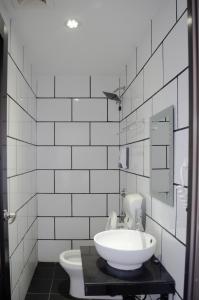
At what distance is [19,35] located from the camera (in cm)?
192

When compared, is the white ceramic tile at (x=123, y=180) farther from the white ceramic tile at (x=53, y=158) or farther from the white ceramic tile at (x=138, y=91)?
the white ceramic tile at (x=138, y=91)

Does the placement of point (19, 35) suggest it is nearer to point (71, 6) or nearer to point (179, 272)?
point (71, 6)

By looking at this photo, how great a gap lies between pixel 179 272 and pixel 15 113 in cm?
149

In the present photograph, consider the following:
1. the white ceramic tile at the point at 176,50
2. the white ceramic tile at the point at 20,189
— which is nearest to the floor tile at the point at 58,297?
the white ceramic tile at the point at 20,189

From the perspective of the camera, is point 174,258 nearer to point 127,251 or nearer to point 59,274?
point 127,251

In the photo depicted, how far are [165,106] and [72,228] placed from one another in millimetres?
1893

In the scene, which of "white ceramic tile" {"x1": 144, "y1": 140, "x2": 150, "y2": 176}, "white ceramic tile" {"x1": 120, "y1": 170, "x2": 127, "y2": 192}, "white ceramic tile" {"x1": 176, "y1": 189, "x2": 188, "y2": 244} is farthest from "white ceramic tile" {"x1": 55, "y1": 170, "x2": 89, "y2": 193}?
"white ceramic tile" {"x1": 176, "y1": 189, "x2": 188, "y2": 244}

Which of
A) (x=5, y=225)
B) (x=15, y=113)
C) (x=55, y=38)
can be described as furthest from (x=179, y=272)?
(x=55, y=38)

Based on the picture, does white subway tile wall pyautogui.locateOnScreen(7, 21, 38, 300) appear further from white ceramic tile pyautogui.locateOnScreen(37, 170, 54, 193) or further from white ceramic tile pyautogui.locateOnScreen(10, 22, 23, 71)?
white ceramic tile pyautogui.locateOnScreen(37, 170, 54, 193)

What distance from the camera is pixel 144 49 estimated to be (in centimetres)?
192

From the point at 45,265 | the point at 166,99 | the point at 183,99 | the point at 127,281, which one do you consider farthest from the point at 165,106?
the point at 45,265

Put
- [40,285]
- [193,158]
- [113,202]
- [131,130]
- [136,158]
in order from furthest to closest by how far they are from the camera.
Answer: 1. [113,202]
2. [40,285]
3. [131,130]
4. [136,158]
5. [193,158]

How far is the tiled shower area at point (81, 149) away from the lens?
4.50 ft

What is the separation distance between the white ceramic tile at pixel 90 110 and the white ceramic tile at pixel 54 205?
905mm
